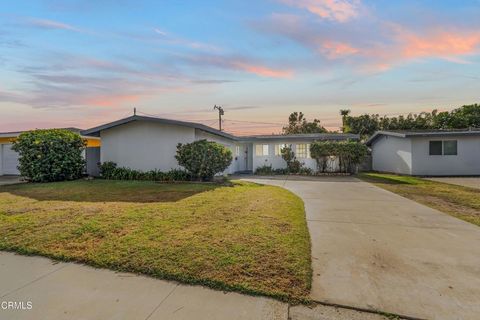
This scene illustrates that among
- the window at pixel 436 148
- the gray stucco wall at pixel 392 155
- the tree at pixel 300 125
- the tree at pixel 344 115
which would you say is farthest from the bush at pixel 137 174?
the tree at pixel 300 125

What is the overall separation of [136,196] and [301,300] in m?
6.93

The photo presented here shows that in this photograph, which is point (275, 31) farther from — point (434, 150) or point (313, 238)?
point (434, 150)

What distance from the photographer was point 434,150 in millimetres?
16766

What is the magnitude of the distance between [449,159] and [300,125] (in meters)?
26.7

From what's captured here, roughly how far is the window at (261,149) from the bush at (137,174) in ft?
25.9

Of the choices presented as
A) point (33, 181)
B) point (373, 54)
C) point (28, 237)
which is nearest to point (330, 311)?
point (28, 237)

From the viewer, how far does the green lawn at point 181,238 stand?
121 inches

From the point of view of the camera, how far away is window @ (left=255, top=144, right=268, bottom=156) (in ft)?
63.1

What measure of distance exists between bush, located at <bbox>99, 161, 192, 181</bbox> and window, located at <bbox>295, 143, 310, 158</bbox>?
29.2 feet

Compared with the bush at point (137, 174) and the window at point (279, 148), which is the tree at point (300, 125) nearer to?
the window at point (279, 148)

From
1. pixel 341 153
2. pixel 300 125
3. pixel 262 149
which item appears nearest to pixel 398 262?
pixel 341 153

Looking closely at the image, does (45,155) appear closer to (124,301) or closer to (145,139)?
(145,139)

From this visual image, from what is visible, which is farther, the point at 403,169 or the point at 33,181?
the point at 403,169

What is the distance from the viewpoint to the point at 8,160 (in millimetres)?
17562
